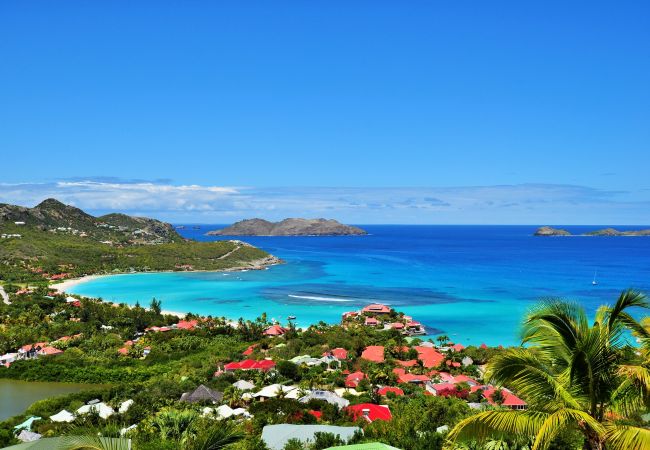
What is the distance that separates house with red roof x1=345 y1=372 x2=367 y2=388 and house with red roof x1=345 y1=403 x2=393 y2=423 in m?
4.69

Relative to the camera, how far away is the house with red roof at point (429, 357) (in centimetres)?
2834

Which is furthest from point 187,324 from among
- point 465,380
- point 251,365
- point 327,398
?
point 465,380

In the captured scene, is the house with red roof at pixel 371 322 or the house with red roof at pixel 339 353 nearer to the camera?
the house with red roof at pixel 339 353

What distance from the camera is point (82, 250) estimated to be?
88.5 metres

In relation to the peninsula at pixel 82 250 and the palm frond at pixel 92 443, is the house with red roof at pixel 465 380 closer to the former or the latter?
the palm frond at pixel 92 443

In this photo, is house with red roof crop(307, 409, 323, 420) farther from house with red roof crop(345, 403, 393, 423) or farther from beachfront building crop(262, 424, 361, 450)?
beachfront building crop(262, 424, 361, 450)

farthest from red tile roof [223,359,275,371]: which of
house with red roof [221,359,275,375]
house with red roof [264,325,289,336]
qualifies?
house with red roof [264,325,289,336]

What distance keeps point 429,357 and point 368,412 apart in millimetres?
11154

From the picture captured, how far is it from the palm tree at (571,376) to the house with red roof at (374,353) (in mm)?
24498

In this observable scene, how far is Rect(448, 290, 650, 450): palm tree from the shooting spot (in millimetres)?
4754

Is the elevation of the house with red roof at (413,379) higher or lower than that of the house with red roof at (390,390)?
lower

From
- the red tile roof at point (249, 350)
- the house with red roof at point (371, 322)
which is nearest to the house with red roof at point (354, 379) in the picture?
the red tile roof at point (249, 350)

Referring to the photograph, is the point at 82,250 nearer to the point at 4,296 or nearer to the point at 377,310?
the point at 4,296

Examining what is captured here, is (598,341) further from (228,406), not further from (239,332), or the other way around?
(239,332)
